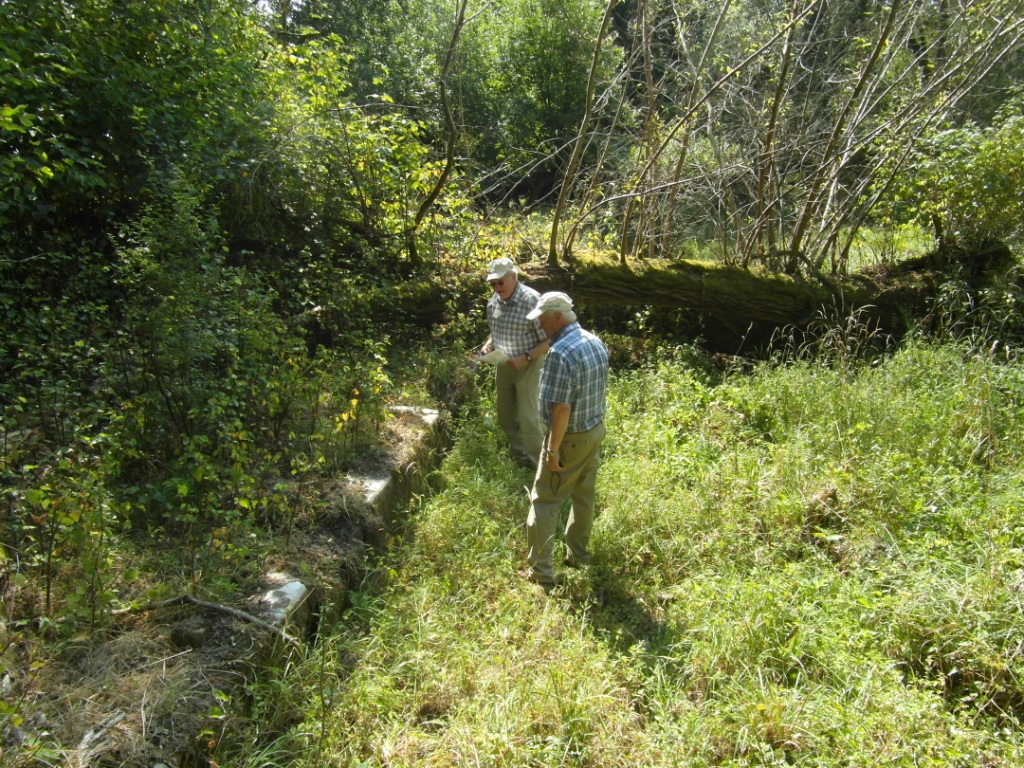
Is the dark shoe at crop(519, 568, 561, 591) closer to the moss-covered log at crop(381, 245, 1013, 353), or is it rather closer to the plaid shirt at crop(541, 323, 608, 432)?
the plaid shirt at crop(541, 323, 608, 432)

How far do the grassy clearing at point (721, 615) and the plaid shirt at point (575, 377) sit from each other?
104 cm

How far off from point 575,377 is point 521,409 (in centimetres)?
176

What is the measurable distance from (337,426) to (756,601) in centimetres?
279

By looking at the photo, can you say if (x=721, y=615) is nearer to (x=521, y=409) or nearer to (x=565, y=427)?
(x=565, y=427)

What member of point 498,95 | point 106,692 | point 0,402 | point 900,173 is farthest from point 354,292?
point 498,95

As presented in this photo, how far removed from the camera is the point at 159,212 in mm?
4660

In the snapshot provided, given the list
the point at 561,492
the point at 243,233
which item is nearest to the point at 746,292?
the point at 561,492

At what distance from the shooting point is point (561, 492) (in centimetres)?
406

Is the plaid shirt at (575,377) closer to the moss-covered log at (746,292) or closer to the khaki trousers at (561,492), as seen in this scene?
the khaki trousers at (561,492)

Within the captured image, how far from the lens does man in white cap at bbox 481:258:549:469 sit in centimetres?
501

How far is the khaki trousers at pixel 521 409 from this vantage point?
533 cm

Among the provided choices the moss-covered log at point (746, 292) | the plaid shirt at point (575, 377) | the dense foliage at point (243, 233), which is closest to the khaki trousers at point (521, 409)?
the dense foliage at point (243, 233)

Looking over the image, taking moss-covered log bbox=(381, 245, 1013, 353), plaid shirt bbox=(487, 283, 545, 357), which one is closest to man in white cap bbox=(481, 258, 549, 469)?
plaid shirt bbox=(487, 283, 545, 357)

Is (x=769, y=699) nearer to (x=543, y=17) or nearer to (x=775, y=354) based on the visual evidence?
(x=775, y=354)
